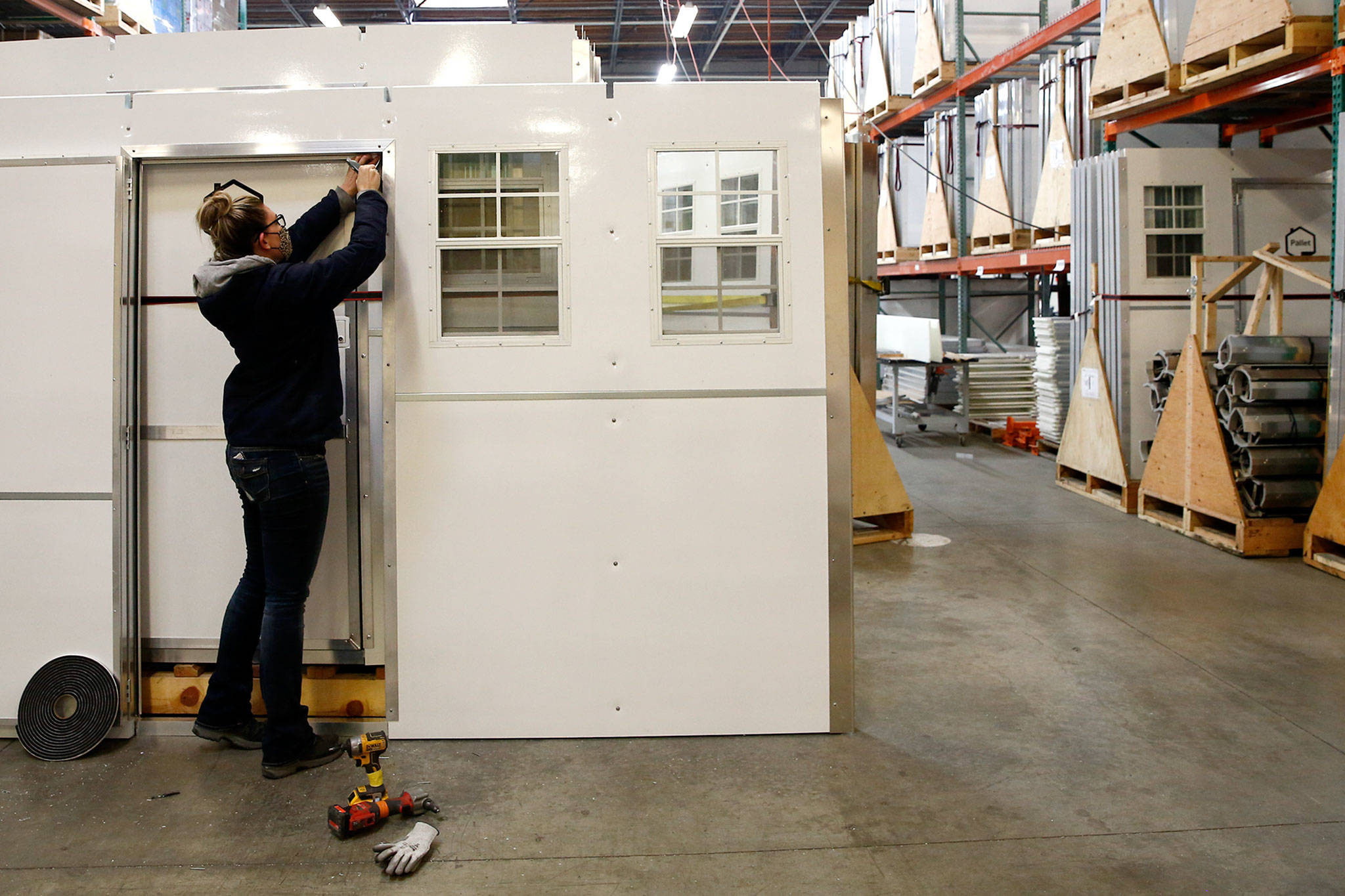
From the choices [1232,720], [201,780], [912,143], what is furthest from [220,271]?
[912,143]

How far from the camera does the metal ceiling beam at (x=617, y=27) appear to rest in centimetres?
1814

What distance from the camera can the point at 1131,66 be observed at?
806cm

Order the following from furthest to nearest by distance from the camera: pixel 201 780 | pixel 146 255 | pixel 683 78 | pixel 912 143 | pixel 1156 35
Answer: pixel 683 78 → pixel 912 143 → pixel 1156 35 → pixel 146 255 → pixel 201 780

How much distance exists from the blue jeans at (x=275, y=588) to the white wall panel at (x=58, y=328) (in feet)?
2.23

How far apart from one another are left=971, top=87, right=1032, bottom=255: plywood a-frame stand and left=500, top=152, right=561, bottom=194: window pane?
8.62m

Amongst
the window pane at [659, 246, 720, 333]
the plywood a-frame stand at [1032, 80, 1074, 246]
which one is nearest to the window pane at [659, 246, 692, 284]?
the window pane at [659, 246, 720, 333]

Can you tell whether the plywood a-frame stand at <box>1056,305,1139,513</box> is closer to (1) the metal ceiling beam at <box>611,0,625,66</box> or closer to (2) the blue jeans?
(2) the blue jeans

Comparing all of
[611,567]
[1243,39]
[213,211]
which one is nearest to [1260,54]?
[1243,39]

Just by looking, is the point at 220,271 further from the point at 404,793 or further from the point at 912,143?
the point at 912,143

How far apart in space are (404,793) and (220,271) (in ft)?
5.76

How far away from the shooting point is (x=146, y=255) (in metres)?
4.00

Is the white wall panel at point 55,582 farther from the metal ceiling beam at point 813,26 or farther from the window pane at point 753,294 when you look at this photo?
the metal ceiling beam at point 813,26

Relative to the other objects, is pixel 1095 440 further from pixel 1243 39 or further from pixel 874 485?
pixel 1243 39

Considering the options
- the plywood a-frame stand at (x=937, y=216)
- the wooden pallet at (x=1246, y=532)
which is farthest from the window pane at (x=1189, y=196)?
the plywood a-frame stand at (x=937, y=216)
